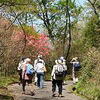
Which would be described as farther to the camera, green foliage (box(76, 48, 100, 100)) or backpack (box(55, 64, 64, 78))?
green foliage (box(76, 48, 100, 100))

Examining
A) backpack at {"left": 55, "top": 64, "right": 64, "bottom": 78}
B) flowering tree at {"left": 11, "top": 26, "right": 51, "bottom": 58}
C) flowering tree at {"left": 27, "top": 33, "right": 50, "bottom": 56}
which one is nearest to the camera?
backpack at {"left": 55, "top": 64, "right": 64, "bottom": 78}

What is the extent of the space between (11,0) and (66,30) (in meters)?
28.3

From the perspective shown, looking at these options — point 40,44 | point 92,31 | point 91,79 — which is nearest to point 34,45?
point 40,44

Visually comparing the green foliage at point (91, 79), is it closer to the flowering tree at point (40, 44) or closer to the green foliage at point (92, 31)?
the green foliage at point (92, 31)

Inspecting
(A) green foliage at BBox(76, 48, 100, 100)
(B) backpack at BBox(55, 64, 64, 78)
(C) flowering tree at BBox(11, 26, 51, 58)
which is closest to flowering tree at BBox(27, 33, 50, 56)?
(C) flowering tree at BBox(11, 26, 51, 58)

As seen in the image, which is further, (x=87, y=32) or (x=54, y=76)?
(x=87, y=32)

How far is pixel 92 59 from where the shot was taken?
2009cm

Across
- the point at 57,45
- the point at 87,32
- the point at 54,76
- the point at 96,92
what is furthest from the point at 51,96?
the point at 57,45

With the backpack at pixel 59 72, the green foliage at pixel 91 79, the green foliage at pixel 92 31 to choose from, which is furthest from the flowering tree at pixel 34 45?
the backpack at pixel 59 72

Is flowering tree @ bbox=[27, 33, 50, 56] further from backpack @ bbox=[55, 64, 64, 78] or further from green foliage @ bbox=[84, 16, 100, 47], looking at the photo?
backpack @ bbox=[55, 64, 64, 78]

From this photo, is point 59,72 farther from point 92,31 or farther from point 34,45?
point 34,45

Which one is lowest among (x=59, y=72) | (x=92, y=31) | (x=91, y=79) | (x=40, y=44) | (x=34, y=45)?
(x=91, y=79)

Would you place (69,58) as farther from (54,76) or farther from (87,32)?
(54,76)

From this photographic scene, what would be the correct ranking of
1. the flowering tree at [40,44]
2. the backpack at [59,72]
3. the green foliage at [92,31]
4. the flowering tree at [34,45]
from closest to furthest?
the backpack at [59,72], the green foliage at [92,31], the flowering tree at [34,45], the flowering tree at [40,44]
